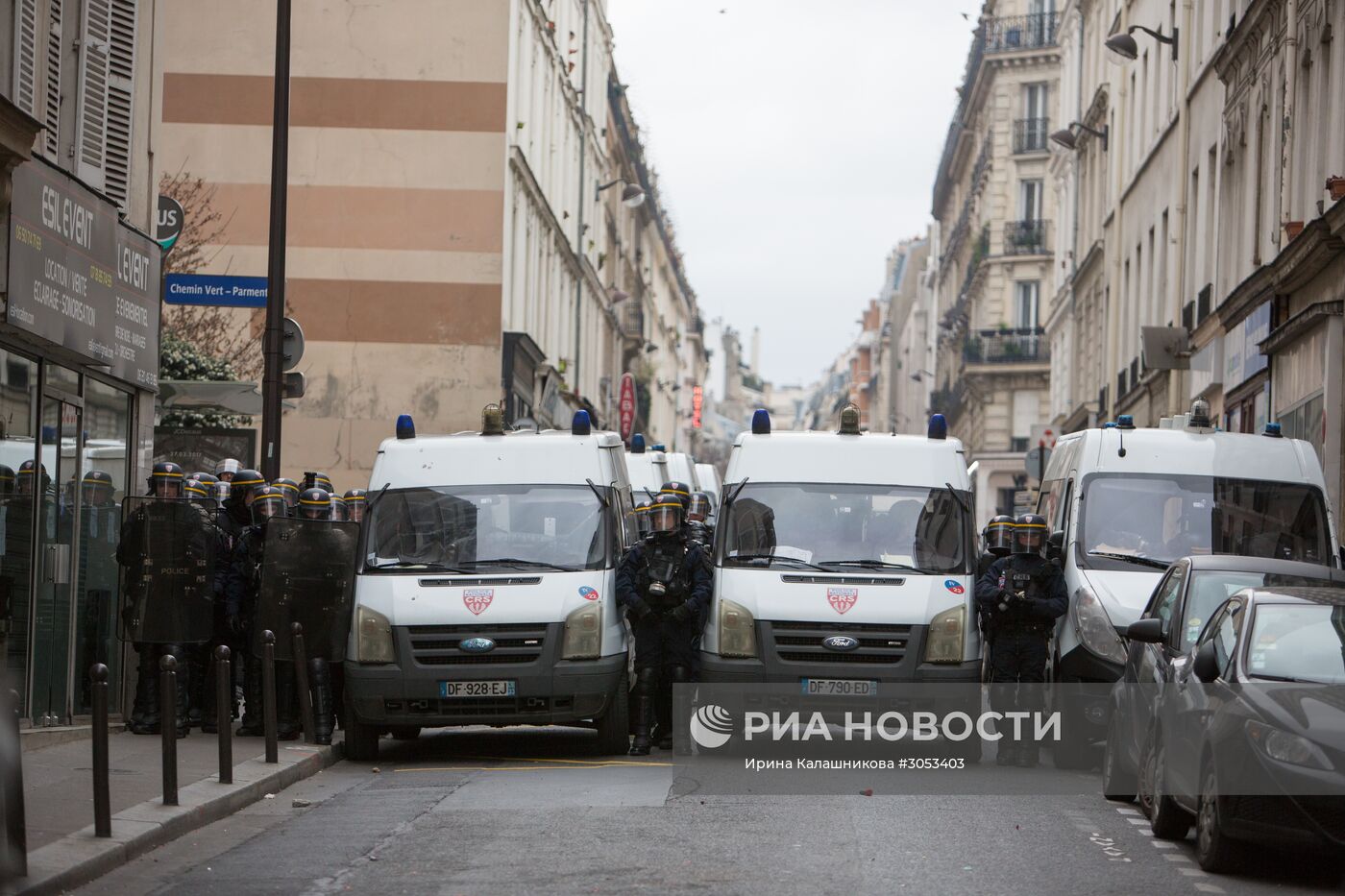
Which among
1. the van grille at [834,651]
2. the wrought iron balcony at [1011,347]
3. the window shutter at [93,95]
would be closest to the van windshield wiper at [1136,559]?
the van grille at [834,651]

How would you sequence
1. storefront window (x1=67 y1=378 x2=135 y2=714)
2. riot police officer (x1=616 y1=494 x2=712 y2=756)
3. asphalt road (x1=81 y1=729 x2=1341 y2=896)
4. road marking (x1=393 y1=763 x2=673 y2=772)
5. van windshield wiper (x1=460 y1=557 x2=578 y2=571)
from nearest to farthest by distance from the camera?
asphalt road (x1=81 y1=729 x2=1341 y2=896) < road marking (x1=393 y1=763 x2=673 y2=772) < van windshield wiper (x1=460 y1=557 x2=578 y2=571) < riot police officer (x1=616 y1=494 x2=712 y2=756) < storefront window (x1=67 y1=378 x2=135 y2=714)

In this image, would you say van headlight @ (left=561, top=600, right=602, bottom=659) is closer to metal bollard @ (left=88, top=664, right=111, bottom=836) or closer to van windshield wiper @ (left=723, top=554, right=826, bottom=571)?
van windshield wiper @ (left=723, top=554, right=826, bottom=571)

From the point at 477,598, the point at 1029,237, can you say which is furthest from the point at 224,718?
the point at 1029,237

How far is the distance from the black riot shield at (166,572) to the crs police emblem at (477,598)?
215 cm

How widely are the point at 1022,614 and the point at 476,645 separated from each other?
159 inches

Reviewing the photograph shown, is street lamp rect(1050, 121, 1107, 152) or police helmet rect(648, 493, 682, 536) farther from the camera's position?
street lamp rect(1050, 121, 1107, 152)

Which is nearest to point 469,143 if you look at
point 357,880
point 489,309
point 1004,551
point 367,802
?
point 489,309

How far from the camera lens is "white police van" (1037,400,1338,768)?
15656 mm

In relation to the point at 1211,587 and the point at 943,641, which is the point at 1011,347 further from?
the point at 1211,587

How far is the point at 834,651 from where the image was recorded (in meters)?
15.2

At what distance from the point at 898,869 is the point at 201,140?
1162 inches

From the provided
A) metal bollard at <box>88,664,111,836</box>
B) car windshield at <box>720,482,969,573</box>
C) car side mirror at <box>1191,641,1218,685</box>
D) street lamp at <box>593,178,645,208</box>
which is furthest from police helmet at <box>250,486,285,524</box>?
street lamp at <box>593,178,645,208</box>

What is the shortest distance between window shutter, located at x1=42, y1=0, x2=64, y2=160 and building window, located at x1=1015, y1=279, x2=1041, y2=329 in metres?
57.5

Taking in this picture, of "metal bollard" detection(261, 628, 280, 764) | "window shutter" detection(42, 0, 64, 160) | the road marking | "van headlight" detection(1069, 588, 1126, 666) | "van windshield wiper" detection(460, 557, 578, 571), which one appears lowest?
the road marking
